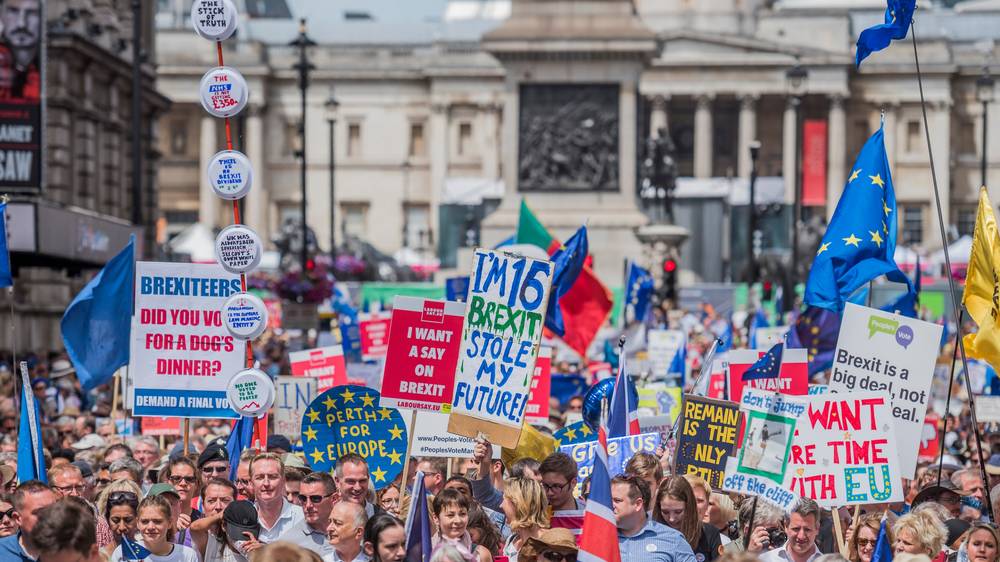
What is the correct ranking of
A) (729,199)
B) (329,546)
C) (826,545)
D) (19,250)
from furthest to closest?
(729,199)
(19,250)
(826,545)
(329,546)

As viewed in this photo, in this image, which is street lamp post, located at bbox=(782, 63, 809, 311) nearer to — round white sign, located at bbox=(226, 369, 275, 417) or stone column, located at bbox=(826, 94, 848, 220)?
round white sign, located at bbox=(226, 369, 275, 417)

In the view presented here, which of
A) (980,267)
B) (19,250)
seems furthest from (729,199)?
(980,267)

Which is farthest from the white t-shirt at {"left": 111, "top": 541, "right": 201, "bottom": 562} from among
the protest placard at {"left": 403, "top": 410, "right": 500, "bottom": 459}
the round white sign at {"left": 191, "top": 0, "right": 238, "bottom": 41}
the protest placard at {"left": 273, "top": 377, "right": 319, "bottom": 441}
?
the protest placard at {"left": 273, "top": 377, "right": 319, "bottom": 441}

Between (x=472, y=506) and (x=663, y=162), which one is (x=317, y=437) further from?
(x=663, y=162)

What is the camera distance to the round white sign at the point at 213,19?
13.5 m

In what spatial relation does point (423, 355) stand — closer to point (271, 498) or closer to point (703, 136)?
point (271, 498)

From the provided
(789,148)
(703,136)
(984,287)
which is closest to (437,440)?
(984,287)

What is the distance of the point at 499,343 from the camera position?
11.6 meters

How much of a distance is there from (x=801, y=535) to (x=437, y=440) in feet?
9.66

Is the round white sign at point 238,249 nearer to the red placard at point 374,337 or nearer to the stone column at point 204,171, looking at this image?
the red placard at point 374,337

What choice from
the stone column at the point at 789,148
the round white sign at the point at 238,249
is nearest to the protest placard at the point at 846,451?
the round white sign at the point at 238,249

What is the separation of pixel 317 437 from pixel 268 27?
100 meters

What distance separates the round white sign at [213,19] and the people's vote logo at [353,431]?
88.1 inches

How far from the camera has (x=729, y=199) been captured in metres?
81.4
